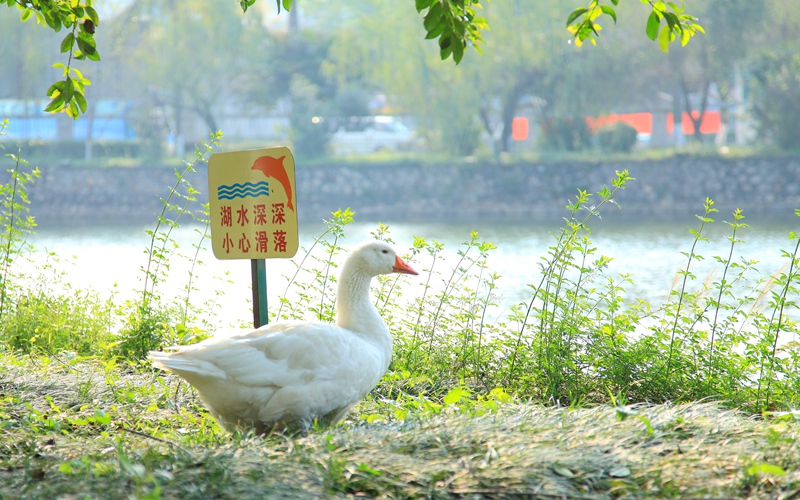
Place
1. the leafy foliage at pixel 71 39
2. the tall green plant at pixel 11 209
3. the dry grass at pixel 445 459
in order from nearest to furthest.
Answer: the dry grass at pixel 445 459 → the leafy foliage at pixel 71 39 → the tall green plant at pixel 11 209

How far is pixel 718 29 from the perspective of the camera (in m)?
26.6

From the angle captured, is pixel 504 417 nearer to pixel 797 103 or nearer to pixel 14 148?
pixel 797 103

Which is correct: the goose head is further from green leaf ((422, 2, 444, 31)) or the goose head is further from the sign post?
green leaf ((422, 2, 444, 31))

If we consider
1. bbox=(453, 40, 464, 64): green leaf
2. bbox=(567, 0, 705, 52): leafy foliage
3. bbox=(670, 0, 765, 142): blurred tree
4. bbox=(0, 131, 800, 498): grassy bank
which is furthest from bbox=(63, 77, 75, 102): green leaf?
bbox=(670, 0, 765, 142): blurred tree

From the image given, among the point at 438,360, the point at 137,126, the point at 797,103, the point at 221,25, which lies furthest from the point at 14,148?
the point at 438,360

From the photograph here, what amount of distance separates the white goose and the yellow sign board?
746 millimetres

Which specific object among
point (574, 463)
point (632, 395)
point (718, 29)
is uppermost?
point (718, 29)

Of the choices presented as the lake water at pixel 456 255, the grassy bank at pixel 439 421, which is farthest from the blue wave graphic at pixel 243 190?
the lake water at pixel 456 255

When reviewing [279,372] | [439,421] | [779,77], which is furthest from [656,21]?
[779,77]

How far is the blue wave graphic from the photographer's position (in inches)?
155

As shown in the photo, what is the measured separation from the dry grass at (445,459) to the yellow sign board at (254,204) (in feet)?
3.31

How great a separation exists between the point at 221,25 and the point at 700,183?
18.2 metres

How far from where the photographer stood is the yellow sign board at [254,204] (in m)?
3.87

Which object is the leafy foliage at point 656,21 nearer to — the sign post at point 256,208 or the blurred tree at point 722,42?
the sign post at point 256,208
